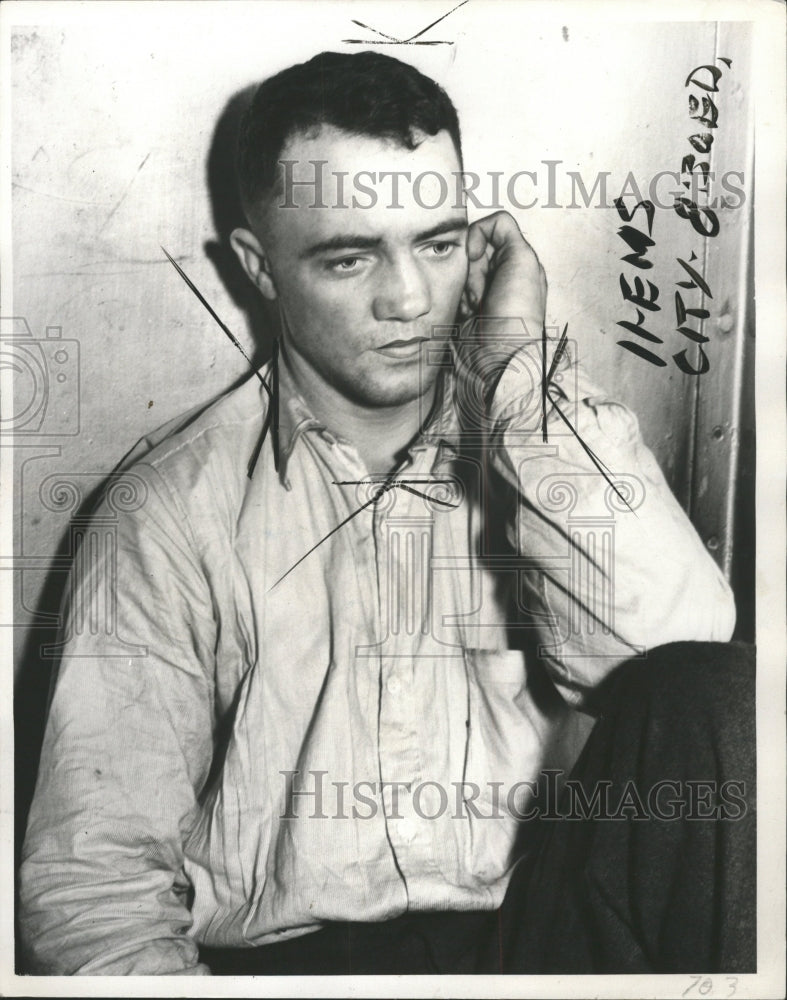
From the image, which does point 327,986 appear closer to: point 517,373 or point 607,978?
point 607,978

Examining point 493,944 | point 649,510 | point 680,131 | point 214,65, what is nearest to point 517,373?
point 649,510

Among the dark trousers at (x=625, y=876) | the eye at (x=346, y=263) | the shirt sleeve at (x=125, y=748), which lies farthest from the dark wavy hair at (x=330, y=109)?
the dark trousers at (x=625, y=876)

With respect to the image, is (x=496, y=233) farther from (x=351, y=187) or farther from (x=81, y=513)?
(x=81, y=513)

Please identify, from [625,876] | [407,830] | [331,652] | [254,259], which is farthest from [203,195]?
[625,876]

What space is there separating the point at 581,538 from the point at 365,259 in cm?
38

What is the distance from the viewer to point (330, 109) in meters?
1.11

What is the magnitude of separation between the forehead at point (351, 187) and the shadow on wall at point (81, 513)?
0.20ft

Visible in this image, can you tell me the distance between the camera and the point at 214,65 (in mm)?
1140

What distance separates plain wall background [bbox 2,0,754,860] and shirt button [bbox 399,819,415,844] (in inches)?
16.2

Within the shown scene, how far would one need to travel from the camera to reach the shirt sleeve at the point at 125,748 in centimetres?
109

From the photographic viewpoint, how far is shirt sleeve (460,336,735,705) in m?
1.12

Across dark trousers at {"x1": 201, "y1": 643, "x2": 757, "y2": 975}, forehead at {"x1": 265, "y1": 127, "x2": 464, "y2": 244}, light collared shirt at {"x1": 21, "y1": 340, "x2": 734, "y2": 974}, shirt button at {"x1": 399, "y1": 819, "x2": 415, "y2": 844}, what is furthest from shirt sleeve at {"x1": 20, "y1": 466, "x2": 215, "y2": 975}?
forehead at {"x1": 265, "y1": 127, "x2": 464, "y2": 244}

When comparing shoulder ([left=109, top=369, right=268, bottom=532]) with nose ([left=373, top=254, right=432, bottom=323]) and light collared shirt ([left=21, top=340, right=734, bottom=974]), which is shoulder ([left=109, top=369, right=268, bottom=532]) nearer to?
light collared shirt ([left=21, top=340, right=734, bottom=974])

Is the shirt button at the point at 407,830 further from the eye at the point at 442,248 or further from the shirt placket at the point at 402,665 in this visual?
the eye at the point at 442,248
